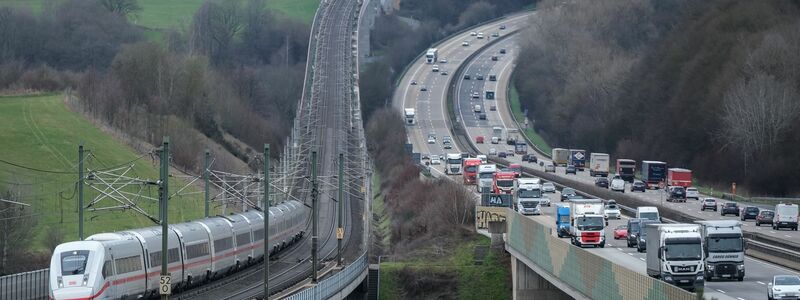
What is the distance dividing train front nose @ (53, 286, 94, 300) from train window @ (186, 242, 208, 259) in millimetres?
11491

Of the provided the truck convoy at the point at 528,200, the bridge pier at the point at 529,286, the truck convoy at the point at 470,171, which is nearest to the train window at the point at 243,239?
the bridge pier at the point at 529,286

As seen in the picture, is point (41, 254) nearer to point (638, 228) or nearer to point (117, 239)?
point (117, 239)

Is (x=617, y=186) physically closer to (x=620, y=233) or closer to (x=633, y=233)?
(x=620, y=233)

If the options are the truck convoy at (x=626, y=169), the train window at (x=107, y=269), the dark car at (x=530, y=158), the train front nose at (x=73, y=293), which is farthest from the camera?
the dark car at (x=530, y=158)

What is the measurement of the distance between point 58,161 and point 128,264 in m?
38.3

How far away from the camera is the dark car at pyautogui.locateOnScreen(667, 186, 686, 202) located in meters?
93.5

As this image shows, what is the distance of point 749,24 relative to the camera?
437 ft

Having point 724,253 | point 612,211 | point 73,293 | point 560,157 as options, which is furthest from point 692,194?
point 73,293

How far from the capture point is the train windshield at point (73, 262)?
48562 millimetres

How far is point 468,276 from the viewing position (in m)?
70.1

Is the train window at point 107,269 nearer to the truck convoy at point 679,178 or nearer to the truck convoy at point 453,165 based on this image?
the truck convoy at point 679,178

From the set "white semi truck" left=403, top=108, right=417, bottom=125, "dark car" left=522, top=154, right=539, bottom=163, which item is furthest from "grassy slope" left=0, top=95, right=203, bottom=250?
"white semi truck" left=403, top=108, right=417, bottom=125

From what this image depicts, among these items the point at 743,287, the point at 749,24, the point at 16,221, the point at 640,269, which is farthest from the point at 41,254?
the point at 749,24

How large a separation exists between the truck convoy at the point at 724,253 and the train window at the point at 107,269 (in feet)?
59.9
